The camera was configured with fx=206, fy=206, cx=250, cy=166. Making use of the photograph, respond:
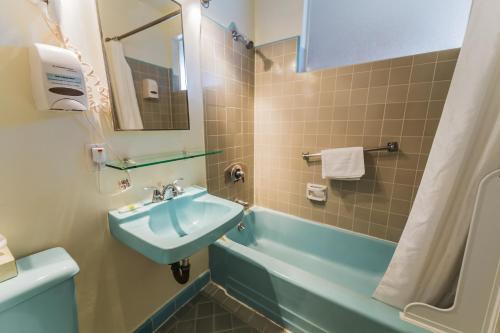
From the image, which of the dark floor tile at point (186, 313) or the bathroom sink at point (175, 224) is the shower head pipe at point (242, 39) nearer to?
the bathroom sink at point (175, 224)

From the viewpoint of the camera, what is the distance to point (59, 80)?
710 mm

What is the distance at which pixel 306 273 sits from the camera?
1213mm

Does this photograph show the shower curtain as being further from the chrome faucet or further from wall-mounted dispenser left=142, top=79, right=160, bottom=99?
wall-mounted dispenser left=142, top=79, right=160, bottom=99

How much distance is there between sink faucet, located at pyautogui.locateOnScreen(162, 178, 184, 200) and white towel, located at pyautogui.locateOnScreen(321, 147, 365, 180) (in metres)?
1.12

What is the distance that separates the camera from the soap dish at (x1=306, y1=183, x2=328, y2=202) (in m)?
1.78

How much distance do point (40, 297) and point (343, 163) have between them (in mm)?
1733

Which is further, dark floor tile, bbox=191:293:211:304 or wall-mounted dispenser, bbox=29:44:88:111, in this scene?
dark floor tile, bbox=191:293:211:304

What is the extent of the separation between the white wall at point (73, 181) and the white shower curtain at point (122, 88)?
0.05m

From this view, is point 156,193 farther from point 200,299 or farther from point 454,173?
point 454,173

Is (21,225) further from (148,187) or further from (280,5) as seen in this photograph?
(280,5)

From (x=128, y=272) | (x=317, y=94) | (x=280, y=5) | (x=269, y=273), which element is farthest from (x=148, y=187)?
(x=280, y=5)

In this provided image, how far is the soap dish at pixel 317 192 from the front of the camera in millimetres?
1782

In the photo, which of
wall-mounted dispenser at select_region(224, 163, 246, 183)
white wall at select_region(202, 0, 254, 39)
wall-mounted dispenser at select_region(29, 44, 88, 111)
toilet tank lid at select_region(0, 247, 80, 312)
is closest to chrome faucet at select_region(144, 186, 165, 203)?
toilet tank lid at select_region(0, 247, 80, 312)

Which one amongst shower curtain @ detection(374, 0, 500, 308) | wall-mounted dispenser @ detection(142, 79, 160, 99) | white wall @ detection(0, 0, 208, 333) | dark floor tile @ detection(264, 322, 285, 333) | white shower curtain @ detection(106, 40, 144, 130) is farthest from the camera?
dark floor tile @ detection(264, 322, 285, 333)
